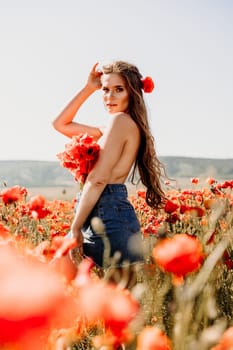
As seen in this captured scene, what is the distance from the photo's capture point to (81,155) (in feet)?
7.63

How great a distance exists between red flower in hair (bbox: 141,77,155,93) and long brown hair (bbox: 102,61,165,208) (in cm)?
2

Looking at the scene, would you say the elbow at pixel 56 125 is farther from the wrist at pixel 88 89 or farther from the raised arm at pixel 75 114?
the wrist at pixel 88 89

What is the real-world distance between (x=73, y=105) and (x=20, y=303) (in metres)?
2.30

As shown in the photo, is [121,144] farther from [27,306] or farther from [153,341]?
[27,306]

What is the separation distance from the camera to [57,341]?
136 cm

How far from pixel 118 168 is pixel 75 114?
0.69 m

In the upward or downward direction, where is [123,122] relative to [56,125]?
upward

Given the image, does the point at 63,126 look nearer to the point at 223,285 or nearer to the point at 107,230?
the point at 107,230

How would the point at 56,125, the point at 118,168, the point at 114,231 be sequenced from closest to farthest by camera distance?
the point at 114,231, the point at 118,168, the point at 56,125

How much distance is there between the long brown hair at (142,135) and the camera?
2.52 meters

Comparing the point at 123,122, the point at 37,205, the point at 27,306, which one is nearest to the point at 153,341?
the point at 27,306

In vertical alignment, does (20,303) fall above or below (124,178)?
above

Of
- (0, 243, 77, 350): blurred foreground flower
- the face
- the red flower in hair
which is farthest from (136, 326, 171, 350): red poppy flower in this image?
the red flower in hair

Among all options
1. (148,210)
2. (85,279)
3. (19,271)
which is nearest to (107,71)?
(85,279)
